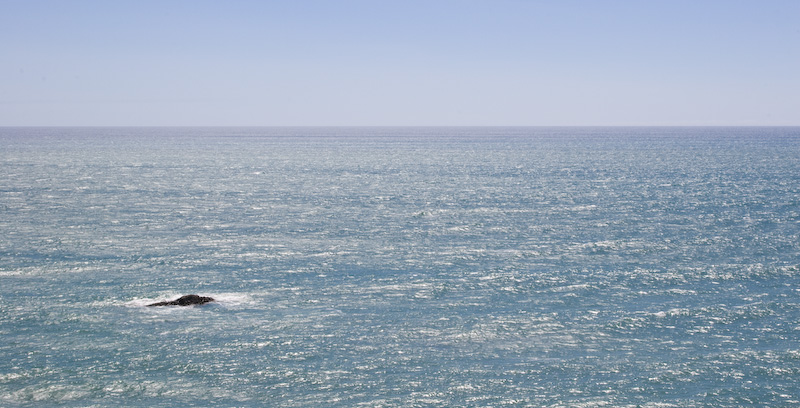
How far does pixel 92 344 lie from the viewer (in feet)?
104

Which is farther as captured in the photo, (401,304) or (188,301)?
(401,304)

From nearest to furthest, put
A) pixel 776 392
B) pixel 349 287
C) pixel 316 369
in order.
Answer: pixel 776 392
pixel 316 369
pixel 349 287

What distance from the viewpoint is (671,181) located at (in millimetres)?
112438

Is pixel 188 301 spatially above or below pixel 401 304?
above

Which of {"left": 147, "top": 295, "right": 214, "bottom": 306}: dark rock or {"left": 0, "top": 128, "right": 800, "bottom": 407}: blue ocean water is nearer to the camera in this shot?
{"left": 0, "top": 128, "right": 800, "bottom": 407}: blue ocean water

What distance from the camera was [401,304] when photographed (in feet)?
126

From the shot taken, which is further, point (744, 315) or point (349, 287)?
point (349, 287)

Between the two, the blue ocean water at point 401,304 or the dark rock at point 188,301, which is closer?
the blue ocean water at point 401,304

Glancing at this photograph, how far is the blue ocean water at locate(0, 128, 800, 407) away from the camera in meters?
27.2

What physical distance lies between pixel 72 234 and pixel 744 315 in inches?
2137

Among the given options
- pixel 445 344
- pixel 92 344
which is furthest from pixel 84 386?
pixel 445 344

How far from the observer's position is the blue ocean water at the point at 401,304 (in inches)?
1073

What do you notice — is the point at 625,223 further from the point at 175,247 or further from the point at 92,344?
the point at 92,344

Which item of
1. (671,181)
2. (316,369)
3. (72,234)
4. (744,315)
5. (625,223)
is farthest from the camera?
(671,181)
